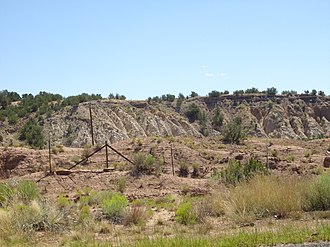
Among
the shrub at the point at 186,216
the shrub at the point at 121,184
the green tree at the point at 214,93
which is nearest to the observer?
the shrub at the point at 186,216

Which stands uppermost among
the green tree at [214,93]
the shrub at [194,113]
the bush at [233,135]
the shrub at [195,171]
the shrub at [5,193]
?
the green tree at [214,93]

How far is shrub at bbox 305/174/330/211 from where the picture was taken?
43.3 ft

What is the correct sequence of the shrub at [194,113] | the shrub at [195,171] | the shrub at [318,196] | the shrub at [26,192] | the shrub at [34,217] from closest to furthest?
the shrub at [34,217] < the shrub at [318,196] < the shrub at [26,192] < the shrub at [195,171] < the shrub at [194,113]

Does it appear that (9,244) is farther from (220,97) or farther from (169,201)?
(220,97)

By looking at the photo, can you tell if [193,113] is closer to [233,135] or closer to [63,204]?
[233,135]

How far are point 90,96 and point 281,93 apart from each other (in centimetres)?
4361

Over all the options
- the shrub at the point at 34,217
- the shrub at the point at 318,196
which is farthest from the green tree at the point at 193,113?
the shrub at the point at 34,217

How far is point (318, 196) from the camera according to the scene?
1332cm

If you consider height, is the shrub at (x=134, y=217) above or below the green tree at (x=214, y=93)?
below

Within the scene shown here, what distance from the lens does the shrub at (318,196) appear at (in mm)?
13211

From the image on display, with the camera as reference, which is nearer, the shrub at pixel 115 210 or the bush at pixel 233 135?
the shrub at pixel 115 210

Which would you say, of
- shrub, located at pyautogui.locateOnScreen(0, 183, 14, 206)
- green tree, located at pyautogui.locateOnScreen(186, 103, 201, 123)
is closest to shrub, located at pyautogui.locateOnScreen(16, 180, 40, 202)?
shrub, located at pyautogui.locateOnScreen(0, 183, 14, 206)

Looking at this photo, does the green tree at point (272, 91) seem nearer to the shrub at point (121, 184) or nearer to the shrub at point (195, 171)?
the shrub at point (195, 171)

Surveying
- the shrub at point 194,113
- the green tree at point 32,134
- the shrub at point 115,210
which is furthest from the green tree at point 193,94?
the shrub at point 115,210
